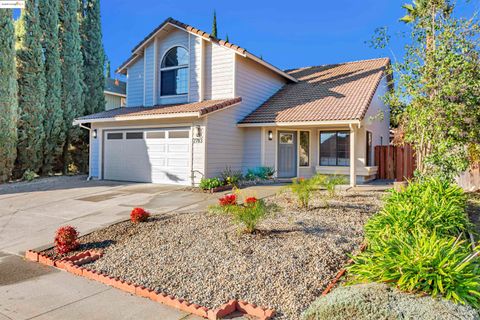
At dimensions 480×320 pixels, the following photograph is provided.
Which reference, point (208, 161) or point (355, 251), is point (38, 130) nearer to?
point (208, 161)

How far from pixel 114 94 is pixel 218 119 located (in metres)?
17.2

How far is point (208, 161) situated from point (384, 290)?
969 centimetres

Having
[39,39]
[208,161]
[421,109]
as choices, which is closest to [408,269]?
[421,109]

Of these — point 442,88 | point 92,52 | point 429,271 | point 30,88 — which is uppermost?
point 92,52

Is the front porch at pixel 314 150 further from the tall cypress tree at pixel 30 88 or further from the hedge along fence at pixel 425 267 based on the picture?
the tall cypress tree at pixel 30 88

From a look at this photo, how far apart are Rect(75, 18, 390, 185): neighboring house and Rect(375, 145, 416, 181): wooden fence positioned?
72cm

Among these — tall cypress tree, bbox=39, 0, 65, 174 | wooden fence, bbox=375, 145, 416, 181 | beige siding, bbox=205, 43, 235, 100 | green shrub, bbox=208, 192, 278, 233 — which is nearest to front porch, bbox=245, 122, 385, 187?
wooden fence, bbox=375, 145, 416, 181

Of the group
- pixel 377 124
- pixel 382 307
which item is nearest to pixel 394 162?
pixel 377 124

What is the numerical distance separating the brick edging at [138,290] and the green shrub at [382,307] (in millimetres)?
612

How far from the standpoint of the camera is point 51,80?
16953mm

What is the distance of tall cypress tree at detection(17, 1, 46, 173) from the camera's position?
15.7 m

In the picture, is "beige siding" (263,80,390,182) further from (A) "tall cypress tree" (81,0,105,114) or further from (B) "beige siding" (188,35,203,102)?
(A) "tall cypress tree" (81,0,105,114)

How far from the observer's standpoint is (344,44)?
17391 mm

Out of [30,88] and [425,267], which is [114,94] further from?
[425,267]
